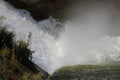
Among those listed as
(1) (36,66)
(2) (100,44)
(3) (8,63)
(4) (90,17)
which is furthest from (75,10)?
(3) (8,63)

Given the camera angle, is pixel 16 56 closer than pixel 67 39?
Yes

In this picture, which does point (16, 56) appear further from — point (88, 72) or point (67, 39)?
point (67, 39)

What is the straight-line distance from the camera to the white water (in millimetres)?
17991

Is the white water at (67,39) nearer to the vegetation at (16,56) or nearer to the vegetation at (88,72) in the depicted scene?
the vegetation at (88,72)

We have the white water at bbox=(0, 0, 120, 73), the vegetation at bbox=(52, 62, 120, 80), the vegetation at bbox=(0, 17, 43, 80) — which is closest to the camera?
the vegetation at bbox=(0, 17, 43, 80)

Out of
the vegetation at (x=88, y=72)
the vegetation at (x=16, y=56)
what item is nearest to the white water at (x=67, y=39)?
the vegetation at (x=88, y=72)

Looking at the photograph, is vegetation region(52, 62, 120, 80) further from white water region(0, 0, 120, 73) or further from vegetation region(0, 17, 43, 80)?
vegetation region(0, 17, 43, 80)

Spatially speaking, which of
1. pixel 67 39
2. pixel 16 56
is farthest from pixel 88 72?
pixel 67 39

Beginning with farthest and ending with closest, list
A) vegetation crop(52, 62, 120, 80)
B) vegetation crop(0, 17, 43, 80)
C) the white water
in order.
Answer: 1. the white water
2. vegetation crop(52, 62, 120, 80)
3. vegetation crop(0, 17, 43, 80)

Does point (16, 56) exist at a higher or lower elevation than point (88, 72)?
higher

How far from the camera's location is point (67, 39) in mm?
19938

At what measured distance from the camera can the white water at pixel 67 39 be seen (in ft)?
59.0

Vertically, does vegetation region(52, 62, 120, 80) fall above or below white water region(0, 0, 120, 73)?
below

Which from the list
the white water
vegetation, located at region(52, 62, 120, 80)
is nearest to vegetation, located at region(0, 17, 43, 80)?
vegetation, located at region(52, 62, 120, 80)
